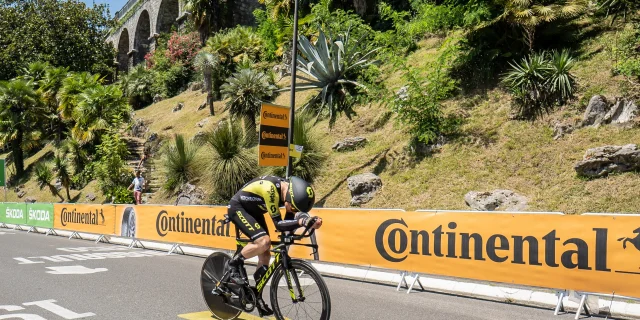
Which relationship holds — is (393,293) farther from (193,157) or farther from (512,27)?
(193,157)

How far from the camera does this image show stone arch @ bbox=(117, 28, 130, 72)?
63.3 meters

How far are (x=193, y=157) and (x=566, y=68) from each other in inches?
556

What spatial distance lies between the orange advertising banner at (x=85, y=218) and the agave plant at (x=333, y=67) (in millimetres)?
7971

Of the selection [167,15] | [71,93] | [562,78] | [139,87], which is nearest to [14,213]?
[71,93]

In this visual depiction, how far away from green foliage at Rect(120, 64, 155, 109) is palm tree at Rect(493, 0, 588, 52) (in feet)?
117

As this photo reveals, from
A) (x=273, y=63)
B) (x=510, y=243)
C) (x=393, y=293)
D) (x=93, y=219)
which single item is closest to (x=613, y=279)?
(x=510, y=243)

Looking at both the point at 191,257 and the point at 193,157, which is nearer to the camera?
the point at 191,257

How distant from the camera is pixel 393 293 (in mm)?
7941

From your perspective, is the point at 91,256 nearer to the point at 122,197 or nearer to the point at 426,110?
the point at 426,110

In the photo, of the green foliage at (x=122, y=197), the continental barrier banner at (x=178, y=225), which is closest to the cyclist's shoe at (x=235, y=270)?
the continental barrier banner at (x=178, y=225)

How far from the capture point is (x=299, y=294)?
4.91 meters

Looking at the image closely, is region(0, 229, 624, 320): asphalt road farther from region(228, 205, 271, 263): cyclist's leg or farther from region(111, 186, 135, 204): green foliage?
region(111, 186, 135, 204): green foliage

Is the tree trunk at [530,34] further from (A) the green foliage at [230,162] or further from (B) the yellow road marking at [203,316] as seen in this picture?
(B) the yellow road marking at [203,316]

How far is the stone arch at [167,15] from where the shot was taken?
52781 mm
